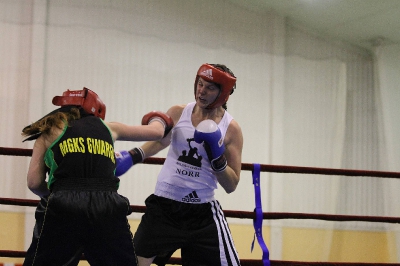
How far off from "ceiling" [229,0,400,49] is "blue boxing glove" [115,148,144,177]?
4.86 m

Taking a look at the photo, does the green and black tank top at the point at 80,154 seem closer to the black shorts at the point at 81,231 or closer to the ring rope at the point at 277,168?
the black shorts at the point at 81,231

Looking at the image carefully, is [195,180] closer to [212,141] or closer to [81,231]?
[212,141]

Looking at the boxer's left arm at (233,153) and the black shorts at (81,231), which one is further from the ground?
the boxer's left arm at (233,153)

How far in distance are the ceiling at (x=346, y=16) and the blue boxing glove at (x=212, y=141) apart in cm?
480

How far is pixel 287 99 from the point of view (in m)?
6.97

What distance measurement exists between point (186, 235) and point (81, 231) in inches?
23.0

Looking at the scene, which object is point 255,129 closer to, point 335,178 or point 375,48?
point 335,178

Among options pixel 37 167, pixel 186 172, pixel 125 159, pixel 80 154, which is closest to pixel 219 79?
pixel 186 172

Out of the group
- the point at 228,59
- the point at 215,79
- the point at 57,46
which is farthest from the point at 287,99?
the point at 215,79

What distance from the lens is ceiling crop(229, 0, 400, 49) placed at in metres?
6.56

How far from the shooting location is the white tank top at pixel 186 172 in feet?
7.86

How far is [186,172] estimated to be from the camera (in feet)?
7.89

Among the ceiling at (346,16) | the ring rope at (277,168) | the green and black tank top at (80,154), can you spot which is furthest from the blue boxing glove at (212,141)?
the ceiling at (346,16)

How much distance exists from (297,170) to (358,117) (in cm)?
464
